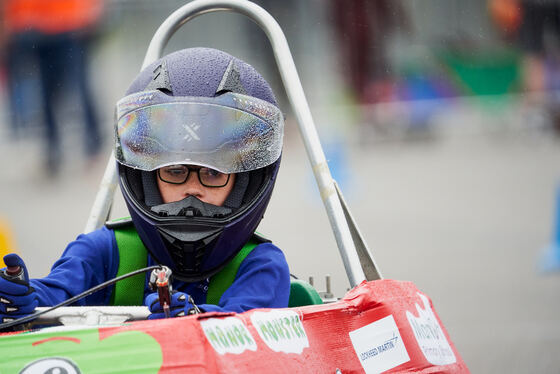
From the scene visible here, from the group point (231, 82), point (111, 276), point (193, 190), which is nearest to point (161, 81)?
point (231, 82)

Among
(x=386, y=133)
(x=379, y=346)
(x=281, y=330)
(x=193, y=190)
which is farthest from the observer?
(x=386, y=133)

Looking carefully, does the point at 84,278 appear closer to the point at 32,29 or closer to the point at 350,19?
the point at 32,29

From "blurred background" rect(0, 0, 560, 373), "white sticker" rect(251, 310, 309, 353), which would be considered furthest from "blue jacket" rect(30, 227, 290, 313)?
"blurred background" rect(0, 0, 560, 373)

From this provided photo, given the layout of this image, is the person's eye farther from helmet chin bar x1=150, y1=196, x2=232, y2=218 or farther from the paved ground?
the paved ground

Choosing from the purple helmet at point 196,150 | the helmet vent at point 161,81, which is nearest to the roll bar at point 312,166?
the purple helmet at point 196,150

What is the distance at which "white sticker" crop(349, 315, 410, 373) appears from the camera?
304 centimetres

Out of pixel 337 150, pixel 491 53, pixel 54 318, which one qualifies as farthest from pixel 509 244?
pixel 491 53

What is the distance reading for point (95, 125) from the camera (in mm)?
14219

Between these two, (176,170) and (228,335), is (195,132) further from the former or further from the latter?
(228,335)

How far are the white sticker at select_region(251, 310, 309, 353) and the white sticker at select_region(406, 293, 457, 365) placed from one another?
568 mm

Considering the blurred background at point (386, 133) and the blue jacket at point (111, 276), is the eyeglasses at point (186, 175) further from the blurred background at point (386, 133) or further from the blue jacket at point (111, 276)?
the blurred background at point (386, 133)

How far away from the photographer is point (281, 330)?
282 cm

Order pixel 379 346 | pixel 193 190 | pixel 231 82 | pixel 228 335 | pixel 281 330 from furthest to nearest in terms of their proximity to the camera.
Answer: pixel 231 82 → pixel 193 190 → pixel 379 346 → pixel 281 330 → pixel 228 335

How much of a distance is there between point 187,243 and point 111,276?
40cm
